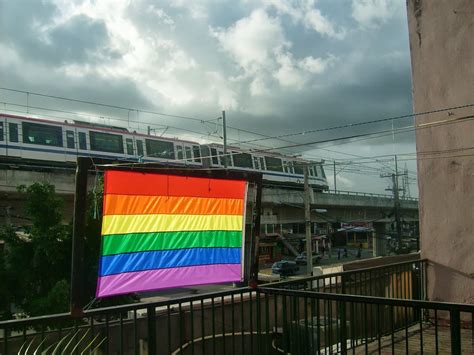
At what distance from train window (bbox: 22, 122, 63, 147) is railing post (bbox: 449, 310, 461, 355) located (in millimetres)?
23362

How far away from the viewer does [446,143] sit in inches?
295

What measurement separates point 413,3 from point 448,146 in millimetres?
2666

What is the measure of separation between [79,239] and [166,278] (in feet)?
3.75

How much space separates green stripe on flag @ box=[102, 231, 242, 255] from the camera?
412 centimetres

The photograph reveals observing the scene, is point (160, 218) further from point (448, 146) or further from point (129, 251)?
point (448, 146)

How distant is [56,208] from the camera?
563 inches

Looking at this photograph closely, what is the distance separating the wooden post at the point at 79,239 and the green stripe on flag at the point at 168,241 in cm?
43

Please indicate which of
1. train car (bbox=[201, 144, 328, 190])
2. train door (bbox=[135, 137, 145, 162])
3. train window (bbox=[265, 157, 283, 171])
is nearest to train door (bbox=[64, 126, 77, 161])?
train door (bbox=[135, 137, 145, 162])

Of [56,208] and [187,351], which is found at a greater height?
[56,208]

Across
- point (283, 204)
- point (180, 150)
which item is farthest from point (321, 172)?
point (180, 150)

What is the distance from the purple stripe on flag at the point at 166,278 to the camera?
412 centimetres

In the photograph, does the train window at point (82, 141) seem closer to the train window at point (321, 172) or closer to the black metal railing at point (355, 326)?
the black metal railing at point (355, 326)

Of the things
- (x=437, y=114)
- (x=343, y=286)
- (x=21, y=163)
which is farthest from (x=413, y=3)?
(x=21, y=163)

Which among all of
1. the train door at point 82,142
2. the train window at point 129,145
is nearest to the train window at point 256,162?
the train window at point 129,145
